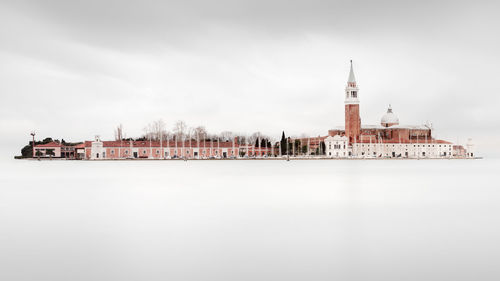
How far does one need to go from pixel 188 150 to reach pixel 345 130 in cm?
3890

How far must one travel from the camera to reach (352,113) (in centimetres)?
10194

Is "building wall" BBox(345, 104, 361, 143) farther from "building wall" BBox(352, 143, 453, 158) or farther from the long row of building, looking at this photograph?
"building wall" BBox(352, 143, 453, 158)

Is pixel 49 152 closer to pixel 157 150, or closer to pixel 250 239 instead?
pixel 157 150

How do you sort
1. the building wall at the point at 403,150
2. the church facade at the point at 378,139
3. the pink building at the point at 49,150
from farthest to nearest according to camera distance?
the building wall at the point at 403,150, the church facade at the point at 378,139, the pink building at the point at 49,150

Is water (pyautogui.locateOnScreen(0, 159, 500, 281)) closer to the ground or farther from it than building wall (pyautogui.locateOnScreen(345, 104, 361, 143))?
closer to the ground

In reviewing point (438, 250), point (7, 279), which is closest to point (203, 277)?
point (7, 279)

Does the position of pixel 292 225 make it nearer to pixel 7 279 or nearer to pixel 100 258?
pixel 100 258

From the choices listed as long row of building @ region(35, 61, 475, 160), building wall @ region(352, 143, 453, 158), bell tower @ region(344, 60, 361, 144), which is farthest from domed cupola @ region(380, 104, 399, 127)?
bell tower @ region(344, 60, 361, 144)

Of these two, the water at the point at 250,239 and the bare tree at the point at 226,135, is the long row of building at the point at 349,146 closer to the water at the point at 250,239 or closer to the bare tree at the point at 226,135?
the bare tree at the point at 226,135

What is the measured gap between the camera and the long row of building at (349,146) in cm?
8156

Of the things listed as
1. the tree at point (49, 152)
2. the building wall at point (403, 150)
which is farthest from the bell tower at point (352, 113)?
the tree at point (49, 152)

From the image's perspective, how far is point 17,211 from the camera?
13320 mm

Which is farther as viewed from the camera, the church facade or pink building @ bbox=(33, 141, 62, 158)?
the church facade

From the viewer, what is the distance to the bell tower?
101500 mm
